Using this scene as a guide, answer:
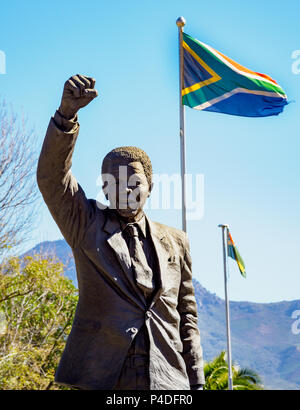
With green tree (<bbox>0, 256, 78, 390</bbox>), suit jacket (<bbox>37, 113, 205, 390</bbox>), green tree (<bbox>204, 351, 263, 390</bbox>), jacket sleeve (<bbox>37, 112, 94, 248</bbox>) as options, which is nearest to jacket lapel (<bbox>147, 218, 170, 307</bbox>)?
suit jacket (<bbox>37, 113, 205, 390</bbox>)

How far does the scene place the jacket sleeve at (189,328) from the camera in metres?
5.33

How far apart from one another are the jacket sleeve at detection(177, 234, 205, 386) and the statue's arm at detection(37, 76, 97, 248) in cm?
95

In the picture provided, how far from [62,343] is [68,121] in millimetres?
20337

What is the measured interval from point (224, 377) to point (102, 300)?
2480 cm

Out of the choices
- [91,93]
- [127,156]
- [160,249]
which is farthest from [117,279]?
[91,93]

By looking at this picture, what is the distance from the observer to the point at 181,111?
35.8 feet

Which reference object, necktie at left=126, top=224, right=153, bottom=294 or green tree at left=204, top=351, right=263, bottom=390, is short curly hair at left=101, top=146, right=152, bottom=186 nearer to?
necktie at left=126, top=224, right=153, bottom=294

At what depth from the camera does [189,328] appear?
5441 millimetres

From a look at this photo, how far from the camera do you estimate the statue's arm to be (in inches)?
190

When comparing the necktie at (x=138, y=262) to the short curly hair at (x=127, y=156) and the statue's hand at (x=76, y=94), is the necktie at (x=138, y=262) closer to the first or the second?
the short curly hair at (x=127, y=156)
